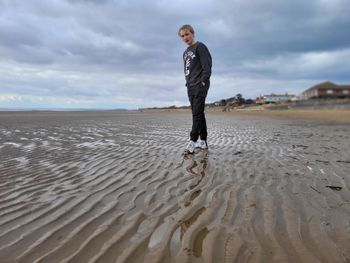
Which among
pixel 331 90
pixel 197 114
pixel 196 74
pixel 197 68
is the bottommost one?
pixel 197 114

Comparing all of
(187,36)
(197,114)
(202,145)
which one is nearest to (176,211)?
(197,114)

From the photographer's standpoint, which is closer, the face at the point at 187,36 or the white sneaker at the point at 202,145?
the face at the point at 187,36

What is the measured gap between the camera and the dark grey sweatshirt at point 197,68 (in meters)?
5.85

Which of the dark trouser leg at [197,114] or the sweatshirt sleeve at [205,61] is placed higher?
the sweatshirt sleeve at [205,61]

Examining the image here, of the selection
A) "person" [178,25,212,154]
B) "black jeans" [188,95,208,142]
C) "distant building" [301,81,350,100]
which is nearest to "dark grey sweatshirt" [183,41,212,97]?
"person" [178,25,212,154]

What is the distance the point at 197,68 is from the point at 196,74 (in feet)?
0.41

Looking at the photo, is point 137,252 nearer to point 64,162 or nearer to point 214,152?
point 64,162

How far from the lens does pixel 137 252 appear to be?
197cm

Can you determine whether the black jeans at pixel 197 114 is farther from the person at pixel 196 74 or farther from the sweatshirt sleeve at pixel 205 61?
the sweatshirt sleeve at pixel 205 61

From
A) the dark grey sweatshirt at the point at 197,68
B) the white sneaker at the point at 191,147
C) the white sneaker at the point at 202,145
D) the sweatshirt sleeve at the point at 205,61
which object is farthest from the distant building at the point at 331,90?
the white sneaker at the point at 191,147

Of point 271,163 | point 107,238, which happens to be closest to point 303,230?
point 107,238

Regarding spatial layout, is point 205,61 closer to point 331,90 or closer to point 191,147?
point 191,147

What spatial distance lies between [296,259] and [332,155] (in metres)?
4.24

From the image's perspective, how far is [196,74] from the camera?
6.08m
